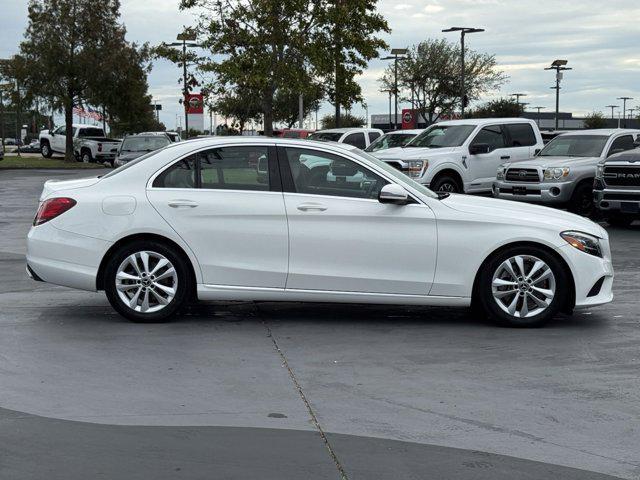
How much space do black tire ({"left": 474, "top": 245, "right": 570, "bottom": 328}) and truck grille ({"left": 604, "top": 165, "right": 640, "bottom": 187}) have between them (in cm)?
990

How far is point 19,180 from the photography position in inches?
1457

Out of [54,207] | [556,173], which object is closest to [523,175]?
[556,173]

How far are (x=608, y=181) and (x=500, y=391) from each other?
40.9ft

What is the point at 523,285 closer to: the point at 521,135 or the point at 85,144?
the point at 521,135

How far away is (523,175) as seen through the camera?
66.2 feet

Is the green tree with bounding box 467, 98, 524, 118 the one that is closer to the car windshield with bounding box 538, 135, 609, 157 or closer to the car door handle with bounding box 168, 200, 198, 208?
the car windshield with bounding box 538, 135, 609, 157

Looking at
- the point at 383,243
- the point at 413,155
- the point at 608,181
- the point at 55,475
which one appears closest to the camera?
the point at 55,475

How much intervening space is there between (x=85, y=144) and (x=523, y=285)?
51.8m

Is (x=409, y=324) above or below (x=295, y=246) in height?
below

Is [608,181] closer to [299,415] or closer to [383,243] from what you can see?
[383,243]

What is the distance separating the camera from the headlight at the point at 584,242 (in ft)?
27.8

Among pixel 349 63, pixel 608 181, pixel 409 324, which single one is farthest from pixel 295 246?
pixel 349 63

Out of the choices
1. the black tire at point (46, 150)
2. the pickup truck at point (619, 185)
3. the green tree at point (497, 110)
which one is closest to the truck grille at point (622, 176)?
the pickup truck at point (619, 185)

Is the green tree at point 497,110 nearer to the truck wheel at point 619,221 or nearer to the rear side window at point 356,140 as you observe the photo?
the rear side window at point 356,140
